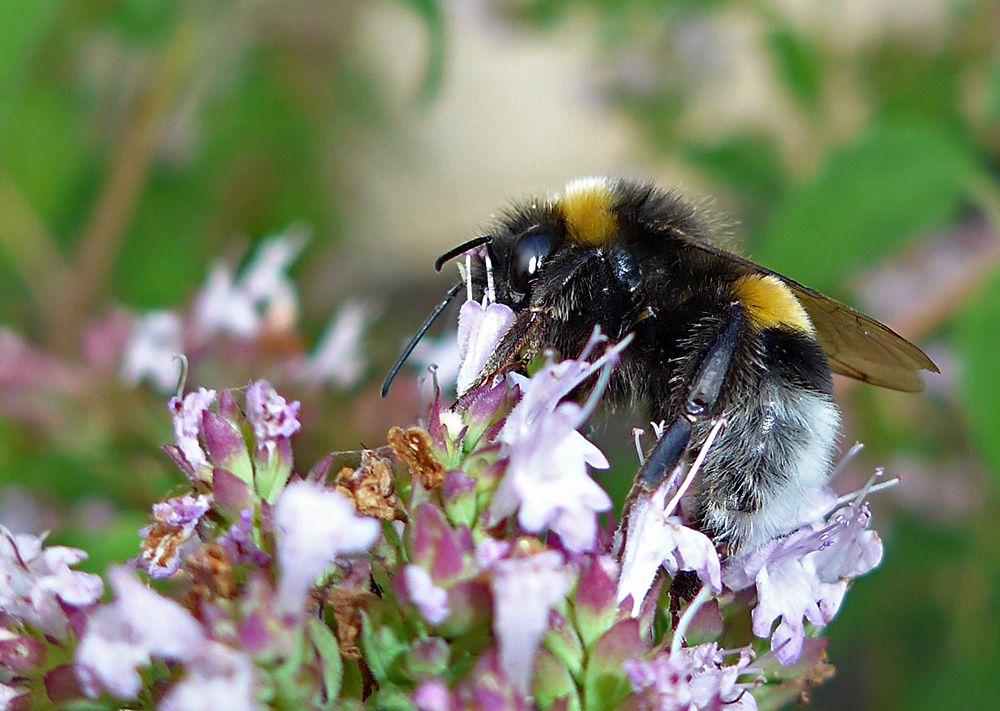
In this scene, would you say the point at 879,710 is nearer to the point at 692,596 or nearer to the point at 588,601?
the point at 692,596

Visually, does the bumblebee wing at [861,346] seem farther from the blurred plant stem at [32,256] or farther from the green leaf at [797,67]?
the blurred plant stem at [32,256]

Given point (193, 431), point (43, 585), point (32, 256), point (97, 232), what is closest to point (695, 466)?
point (193, 431)

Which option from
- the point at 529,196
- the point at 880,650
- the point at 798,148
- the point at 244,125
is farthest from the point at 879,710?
the point at 244,125

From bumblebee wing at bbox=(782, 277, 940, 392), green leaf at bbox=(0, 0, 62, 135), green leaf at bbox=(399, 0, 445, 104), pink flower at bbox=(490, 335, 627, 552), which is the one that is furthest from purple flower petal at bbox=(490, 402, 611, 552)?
green leaf at bbox=(0, 0, 62, 135)

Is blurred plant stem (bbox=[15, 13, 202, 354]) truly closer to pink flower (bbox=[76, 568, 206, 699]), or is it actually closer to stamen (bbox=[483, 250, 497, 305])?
stamen (bbox=[483, 250, 497, 305])

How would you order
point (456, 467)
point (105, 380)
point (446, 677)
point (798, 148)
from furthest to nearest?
point (798, 148), point (105, 380), point (456, 467), point (446, 677)

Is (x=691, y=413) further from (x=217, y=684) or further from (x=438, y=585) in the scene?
(x=217, y=684)
